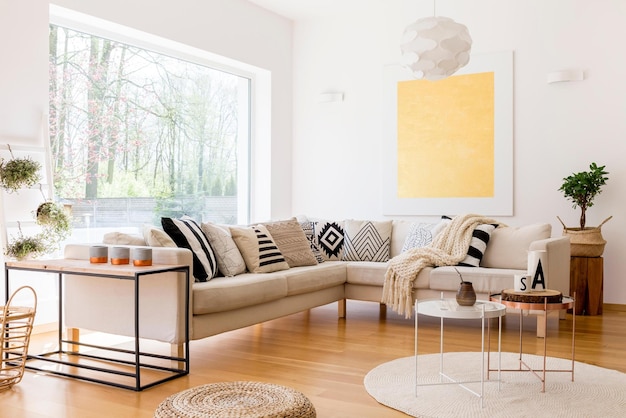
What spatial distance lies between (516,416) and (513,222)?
3734mm

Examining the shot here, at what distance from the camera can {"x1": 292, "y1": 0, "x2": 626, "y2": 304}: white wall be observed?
233 inches

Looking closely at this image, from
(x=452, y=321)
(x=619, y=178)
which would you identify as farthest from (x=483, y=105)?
(x=452, y=321)

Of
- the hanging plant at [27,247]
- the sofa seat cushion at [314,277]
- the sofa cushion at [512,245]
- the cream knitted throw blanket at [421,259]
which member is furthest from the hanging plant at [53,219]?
the sofa cushion at [512,245]

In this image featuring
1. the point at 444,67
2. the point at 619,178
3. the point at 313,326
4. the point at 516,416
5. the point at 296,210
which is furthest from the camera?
the point at 296,210

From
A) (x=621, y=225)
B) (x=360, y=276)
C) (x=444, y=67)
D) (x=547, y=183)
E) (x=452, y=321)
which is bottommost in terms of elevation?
(x=452, y=321)

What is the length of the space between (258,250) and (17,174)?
Result: 5.51 ft

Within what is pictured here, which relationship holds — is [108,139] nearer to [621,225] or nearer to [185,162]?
[185,162]

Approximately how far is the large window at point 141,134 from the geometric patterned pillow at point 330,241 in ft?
4.22

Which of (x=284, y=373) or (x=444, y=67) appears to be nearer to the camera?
(x=284, y=373)

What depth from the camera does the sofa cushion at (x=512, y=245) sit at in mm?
5129

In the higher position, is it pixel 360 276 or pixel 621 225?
pixel 621 225

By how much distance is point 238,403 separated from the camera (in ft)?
8.15

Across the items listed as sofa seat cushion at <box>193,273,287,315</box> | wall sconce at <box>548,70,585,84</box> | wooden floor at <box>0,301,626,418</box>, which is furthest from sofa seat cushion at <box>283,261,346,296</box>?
wall sconce at <box>548,70,585,84</box>

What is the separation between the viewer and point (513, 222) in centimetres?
635
